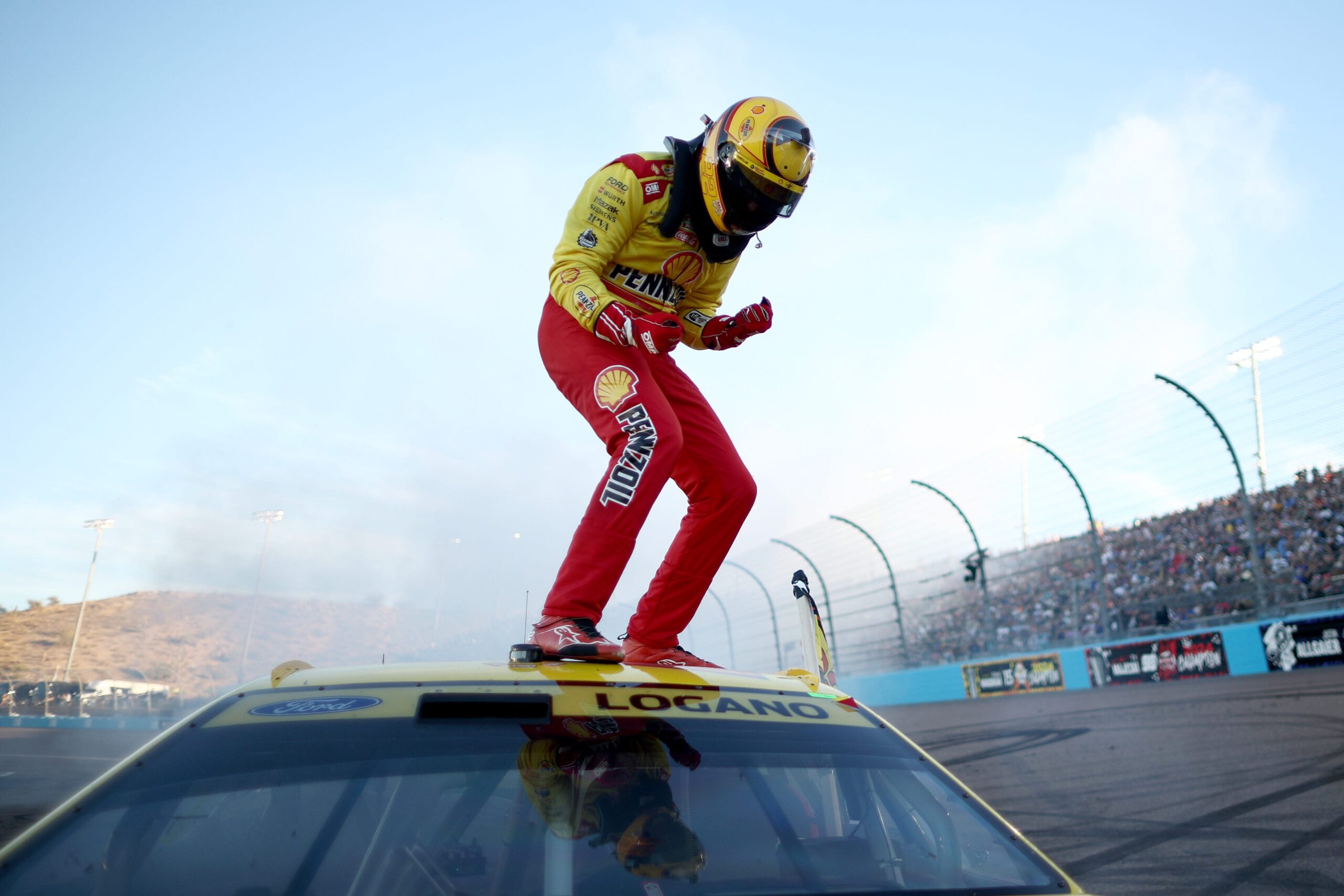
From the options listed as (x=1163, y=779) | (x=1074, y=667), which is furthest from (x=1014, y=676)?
(x=1163, y=779)

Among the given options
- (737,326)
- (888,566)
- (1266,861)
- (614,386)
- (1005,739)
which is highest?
(888,566)

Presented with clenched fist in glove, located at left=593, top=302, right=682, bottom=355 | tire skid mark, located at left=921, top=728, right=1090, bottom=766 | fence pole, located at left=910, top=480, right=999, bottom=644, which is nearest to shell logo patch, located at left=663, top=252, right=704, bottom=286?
clenched fist in glove, located at left=593, top=302, right=682, bottom=355

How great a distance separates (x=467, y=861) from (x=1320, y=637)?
587 inches

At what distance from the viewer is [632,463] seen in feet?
8.84

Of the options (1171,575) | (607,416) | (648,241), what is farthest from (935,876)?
(1171,575)

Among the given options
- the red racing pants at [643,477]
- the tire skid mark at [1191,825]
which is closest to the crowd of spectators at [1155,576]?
the tire skid mark at [1191,825]

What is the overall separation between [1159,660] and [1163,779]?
11.0 m

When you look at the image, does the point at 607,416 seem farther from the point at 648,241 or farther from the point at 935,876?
the point at 935,876

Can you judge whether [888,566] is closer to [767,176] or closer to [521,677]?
[767,176]

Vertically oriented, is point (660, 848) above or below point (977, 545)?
below

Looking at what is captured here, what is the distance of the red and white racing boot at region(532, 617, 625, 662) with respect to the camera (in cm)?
211

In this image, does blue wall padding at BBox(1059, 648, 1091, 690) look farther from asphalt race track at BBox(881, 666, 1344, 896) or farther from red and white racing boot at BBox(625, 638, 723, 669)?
red and white racing boot at BBox(625, 638, 723, 669)

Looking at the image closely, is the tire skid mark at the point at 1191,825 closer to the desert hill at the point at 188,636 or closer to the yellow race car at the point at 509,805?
the yellow race car at the point at 509,805

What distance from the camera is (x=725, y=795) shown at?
1.36m
